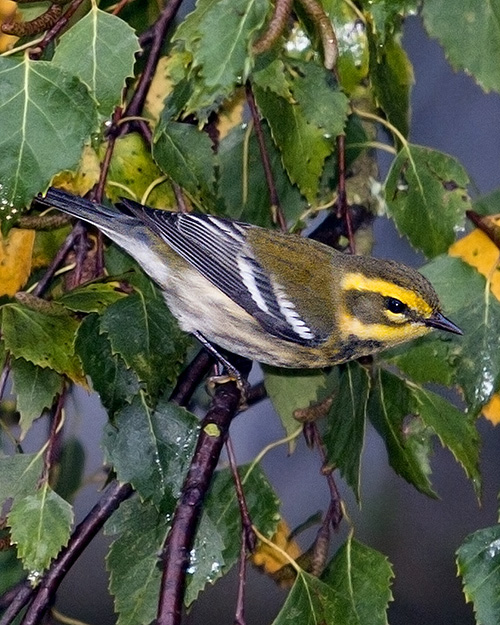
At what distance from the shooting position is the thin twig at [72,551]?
6.97ft

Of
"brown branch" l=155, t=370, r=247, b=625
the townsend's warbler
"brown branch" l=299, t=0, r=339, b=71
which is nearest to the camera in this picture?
"brown branch" l=155, t=370, r=247, b=625

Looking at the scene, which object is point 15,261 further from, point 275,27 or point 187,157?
point 275,27

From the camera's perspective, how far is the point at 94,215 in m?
2.53

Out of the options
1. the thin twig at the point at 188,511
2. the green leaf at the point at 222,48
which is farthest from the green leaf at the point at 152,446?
the green leaf at the point at 222,48

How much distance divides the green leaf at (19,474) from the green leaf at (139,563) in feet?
0.59

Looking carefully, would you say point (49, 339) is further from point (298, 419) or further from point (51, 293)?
point (298, 419)

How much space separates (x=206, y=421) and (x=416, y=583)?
3516 mm

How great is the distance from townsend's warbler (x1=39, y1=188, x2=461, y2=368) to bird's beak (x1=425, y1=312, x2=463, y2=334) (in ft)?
0.24

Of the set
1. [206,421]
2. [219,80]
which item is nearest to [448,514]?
[206,421]

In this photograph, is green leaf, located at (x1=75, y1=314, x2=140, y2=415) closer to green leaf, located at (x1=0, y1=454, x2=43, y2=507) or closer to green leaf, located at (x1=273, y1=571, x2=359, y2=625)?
green leaf, located at (x1=0, y1=454, x2=43, y2=507)

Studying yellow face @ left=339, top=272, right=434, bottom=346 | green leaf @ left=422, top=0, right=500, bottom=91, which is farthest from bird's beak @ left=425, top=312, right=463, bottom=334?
green leaf @ left=422, top=0, right=500, bottom=91

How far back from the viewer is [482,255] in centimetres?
240

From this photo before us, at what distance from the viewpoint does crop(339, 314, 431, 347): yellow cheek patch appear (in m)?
2.66

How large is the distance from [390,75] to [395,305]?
56 centimetres
